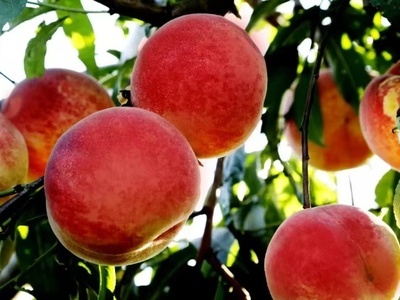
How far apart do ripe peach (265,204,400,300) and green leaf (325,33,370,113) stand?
0.52 m

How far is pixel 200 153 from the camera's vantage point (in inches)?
40.8

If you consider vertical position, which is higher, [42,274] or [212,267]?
[42,274]

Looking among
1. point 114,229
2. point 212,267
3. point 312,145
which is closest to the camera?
point 114,229

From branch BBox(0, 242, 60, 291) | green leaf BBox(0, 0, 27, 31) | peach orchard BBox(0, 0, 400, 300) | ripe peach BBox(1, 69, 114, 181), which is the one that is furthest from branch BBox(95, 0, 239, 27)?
branch BBox(0, 242, 60, 291)

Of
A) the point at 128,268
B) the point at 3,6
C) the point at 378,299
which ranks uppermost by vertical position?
the point at 3,6

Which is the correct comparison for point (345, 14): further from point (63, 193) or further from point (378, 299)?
point (63, 193)

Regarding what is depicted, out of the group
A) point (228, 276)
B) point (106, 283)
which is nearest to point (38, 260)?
point (106, 283)

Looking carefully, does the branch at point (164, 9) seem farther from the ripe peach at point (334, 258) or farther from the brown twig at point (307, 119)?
the ripe peach at point (334, 258)

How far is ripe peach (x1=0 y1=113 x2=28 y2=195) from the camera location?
117cm

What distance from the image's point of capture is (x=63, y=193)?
0.87m

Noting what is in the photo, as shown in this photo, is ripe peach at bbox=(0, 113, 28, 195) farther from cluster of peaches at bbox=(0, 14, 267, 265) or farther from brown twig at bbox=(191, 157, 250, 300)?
brown twig at bbox=(191, 157, 250, 300)

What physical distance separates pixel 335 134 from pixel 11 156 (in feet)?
2.13

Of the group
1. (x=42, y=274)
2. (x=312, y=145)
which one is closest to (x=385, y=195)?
(x=312, y=145)

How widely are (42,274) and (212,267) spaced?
0.31 metres
